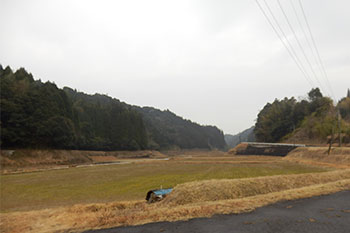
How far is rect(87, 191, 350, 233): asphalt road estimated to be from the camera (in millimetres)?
9180

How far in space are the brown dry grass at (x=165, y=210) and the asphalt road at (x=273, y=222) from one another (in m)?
0.75

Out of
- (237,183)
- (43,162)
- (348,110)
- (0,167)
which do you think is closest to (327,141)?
(348,110)

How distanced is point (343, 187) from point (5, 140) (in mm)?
82884

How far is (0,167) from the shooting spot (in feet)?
191

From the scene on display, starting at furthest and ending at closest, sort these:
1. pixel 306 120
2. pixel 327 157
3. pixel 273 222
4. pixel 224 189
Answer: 1. pixel 306 120
2. pixel 327 157
3. pixel 224 189
4. pixel 273 222

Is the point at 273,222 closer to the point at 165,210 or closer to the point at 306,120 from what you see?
the point at 165,210

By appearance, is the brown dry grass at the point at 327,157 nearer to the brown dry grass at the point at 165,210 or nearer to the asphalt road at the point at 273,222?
the brown dry grass at the point at 165,210

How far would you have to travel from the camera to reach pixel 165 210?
12.4m

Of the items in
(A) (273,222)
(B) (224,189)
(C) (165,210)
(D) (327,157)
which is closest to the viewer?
(A) (273,222)

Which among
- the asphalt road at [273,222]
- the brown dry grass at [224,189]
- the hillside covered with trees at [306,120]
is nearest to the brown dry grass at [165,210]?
the brown dry grass at [224,189]

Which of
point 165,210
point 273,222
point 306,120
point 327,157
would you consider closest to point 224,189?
point 165,210

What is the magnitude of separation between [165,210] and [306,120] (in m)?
120

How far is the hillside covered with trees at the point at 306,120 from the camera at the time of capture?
92.5 m

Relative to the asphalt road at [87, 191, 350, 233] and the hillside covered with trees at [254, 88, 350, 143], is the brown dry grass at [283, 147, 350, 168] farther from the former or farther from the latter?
the asphalt road at [87, 191, 350, 233]
